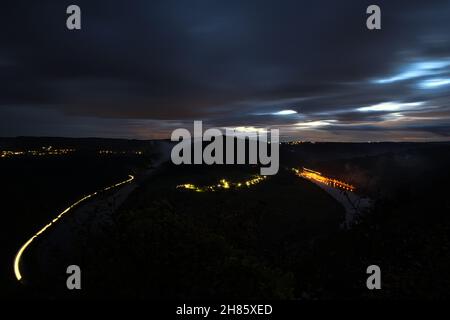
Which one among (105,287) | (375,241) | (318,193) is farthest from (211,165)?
(105,287)

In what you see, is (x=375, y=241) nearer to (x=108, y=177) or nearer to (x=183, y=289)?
(x=183, y=289)

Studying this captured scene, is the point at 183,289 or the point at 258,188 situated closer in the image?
the point at 183,289

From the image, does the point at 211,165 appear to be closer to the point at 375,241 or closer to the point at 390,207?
the point at 390,207

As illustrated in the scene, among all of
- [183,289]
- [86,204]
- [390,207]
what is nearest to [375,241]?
[183,289]

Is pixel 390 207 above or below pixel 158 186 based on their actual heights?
below

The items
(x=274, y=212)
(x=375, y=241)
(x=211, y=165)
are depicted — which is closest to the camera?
(x=375, y=241)

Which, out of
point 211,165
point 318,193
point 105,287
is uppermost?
point 211,165
